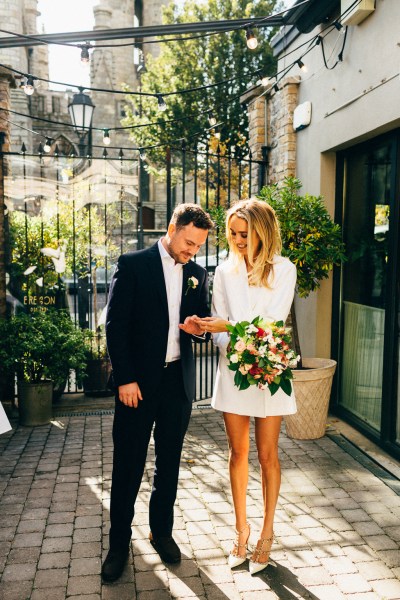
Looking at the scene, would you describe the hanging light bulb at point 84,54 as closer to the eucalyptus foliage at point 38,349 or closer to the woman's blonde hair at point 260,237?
the eucalyptus foliage at point 38,349

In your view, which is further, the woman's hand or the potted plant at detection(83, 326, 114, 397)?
the potted plant at detection(83, 326, 114, 397)

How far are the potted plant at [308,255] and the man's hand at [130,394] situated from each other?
2.32 m

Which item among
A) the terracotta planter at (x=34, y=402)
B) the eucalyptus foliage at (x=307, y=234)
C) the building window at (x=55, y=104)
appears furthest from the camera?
the building window at (x=55, y=104)

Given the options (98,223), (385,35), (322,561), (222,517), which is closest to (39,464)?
(222,517)

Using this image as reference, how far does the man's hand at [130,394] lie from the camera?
299cm

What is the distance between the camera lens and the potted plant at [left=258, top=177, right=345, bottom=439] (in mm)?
5031

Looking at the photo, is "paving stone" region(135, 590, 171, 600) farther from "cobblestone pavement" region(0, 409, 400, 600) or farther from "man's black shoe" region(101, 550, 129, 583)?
"man's black shoe" region(101, 550, 129, 583)

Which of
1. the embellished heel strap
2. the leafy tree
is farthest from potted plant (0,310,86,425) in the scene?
the leafy tree

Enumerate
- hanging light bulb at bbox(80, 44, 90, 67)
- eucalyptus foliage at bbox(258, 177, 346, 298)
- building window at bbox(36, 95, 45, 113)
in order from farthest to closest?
1. building window at bbox(36, 95, 45, 113)
2. hanging light bulb at bbox(80, 44, 90, 67)
3. eucalyptus foliage at bbox(258, 177, 346, 298)

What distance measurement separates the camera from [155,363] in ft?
9.97

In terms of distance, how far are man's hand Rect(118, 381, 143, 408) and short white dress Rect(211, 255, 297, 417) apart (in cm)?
46

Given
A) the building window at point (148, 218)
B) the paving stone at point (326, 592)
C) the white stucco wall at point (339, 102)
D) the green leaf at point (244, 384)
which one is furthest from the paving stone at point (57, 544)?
the building window at point (148, 218)

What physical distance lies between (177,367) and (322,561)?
1.38 metres

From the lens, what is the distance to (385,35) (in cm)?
439
